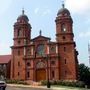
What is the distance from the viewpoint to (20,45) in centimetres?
7812

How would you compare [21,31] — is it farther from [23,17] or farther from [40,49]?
[40,49]

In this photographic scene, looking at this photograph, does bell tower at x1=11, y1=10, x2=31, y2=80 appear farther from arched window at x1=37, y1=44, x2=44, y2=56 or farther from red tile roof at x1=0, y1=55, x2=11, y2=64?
red tile roof at x1=0, y1=55, x2=11, y2=64

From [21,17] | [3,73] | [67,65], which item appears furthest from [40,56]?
[3,73]

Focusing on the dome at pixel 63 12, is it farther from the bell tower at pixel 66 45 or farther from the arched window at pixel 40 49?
the arched window at pixel 40 49

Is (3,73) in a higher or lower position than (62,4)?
lower

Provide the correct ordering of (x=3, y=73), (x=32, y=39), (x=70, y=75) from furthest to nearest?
(x=3, y=73) → (x=32, y=39) → (x=70, y=75)

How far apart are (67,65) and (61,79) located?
373 centimetres

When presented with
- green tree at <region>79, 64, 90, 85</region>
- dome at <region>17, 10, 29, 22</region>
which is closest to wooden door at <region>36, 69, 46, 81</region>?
dome at <region>17, 10, 29, 22</region>

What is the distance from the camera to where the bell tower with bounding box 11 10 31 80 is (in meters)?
76.6

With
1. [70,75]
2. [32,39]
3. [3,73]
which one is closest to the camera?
[70,75]

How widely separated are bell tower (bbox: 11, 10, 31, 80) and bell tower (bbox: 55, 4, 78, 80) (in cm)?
903

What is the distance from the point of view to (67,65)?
238 ft

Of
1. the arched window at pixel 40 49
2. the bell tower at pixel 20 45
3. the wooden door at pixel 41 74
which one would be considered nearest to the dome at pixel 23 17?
the bell tower at pixel 20 45

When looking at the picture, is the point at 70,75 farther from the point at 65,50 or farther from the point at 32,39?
the point at 32,39
